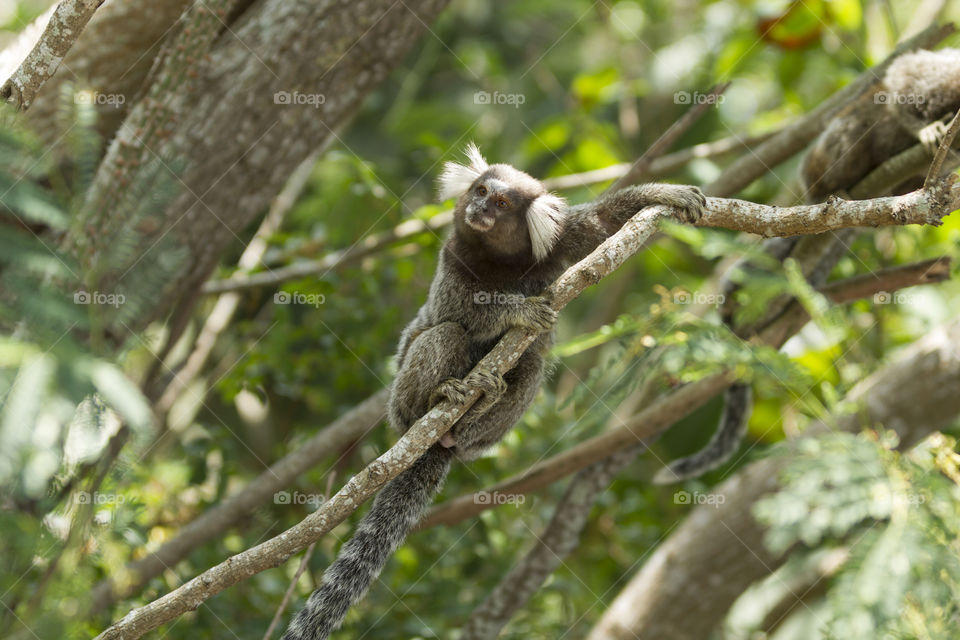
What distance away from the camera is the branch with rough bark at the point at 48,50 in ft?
13.5

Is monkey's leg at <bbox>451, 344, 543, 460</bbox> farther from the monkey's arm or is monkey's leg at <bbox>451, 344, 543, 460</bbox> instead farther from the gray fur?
the gray fur

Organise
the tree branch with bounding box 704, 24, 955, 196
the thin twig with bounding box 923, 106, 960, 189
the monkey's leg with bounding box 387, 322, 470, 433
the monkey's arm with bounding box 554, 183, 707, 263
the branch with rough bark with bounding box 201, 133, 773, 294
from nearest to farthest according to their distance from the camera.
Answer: the thin twig with bounding box 923, 106, 960, 189 < the monkey's arm with bounding box 554, 183, 707, 263 < the monkey's leg with bounding box 387, 322, 470, 433 < the tree branch with bounding box 704, 24, 955, 196 < the branch with rough bark with bounding box 201, 133, 773, 294

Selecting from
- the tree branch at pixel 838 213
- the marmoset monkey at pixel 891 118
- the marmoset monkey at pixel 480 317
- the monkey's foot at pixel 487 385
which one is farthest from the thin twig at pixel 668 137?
the monkey's foot at pixel 487 385

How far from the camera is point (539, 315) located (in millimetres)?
4801

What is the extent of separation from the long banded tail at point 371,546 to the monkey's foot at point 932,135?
411cm

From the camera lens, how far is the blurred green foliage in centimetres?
458

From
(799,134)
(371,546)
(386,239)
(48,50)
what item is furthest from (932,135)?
(48,50)

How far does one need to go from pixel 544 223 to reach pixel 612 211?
1.41 ft

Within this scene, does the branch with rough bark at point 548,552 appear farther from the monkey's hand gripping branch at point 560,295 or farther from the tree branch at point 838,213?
the tree branch at point 838,213

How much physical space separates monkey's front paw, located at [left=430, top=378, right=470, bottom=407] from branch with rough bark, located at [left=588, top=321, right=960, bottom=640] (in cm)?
308

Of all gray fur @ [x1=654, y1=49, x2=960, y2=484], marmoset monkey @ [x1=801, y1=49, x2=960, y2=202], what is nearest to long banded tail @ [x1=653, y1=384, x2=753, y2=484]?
gray fur @ [x1=654, y1=49, x2=960, y2=484]

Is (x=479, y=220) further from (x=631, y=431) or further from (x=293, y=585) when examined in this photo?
(x=293, y=585)

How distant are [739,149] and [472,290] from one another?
400 cm

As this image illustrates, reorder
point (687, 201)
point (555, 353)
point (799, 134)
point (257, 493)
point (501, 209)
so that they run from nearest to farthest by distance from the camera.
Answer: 1. point (687, 201)
2. point (501, 209)
3. point (555, 353)
4. point (257, 493)
5. point (799, 134)
